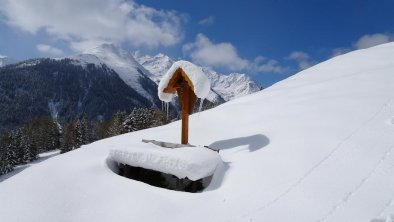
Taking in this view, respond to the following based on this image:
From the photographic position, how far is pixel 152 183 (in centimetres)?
1240

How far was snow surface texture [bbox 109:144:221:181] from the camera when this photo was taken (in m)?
11.1

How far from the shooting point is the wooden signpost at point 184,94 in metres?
14.5

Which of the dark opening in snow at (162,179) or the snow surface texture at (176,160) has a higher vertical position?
the snow surface texture at (176,160)

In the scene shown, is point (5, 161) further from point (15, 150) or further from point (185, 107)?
point (185, 107)

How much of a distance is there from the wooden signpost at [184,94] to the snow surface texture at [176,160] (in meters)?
2.15

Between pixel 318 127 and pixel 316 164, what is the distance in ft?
9.60

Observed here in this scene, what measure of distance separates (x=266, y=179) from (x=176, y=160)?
2.90 metres

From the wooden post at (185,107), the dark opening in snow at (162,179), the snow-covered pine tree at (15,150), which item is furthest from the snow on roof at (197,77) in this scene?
the snow-covered pine tree at (15,150)

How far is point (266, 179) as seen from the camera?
10836 mm

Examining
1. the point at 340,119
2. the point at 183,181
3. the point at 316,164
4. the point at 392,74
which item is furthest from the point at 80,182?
the point at 392,74

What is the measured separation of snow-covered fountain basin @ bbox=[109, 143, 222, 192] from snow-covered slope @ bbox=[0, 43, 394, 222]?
512 millimetres

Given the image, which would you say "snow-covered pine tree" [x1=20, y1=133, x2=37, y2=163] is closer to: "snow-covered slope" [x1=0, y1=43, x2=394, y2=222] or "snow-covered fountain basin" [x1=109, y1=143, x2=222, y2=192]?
"snow-covered slope" [x1=0, y1=43, x2=394, y2=222]

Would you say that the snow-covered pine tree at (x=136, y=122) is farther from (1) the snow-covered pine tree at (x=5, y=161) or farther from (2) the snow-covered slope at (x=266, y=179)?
(2) the snow-covered slope at (x=266, y=179)

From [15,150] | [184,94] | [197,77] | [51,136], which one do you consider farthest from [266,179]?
[51,136]
